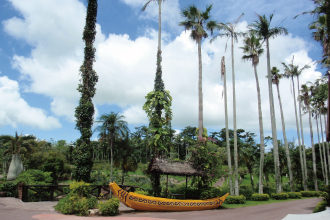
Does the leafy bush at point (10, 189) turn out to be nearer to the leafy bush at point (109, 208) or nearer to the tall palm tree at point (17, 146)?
the tall palm tree at point (17, 146)

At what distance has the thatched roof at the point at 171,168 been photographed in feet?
50.1

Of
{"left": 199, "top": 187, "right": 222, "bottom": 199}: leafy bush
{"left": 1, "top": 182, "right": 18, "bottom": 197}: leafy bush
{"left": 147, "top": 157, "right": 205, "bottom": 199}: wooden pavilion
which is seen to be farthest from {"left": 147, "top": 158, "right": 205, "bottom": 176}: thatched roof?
{"left": 1, "top": 182, "right": 18, "bottom": 197}: leafy bush

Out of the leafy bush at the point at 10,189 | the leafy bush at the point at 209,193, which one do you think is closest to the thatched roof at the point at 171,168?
the leafy bush at the point at 209,193

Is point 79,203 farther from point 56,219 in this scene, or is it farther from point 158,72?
point 158,72

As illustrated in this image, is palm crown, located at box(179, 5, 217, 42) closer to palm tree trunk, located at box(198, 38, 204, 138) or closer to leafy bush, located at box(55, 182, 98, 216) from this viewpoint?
palm tree trunk, located at box(198, 38, 204, 138)

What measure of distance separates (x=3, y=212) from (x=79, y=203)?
3.17 m

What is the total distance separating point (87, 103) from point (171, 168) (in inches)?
285

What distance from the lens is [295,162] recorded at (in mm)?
41188

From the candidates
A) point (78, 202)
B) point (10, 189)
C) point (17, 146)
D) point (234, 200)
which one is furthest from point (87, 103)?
point (234, 200)

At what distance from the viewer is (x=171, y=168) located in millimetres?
15914

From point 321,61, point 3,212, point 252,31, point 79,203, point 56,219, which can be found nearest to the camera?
point 56,219

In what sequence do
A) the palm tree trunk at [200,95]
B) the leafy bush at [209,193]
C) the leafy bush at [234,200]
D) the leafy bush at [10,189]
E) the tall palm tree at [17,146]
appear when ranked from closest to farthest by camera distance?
the leafy bush at [10,189] → the leafy bush at [209,193] → the leafy bush at [234,200] → the palm tree trunk at [200,95] → the tall palm tree at [17,146]

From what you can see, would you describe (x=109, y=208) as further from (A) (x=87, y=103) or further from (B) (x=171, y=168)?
(A) (x=87, y=103)

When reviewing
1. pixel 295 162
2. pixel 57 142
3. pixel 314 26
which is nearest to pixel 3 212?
pixel 314 26
